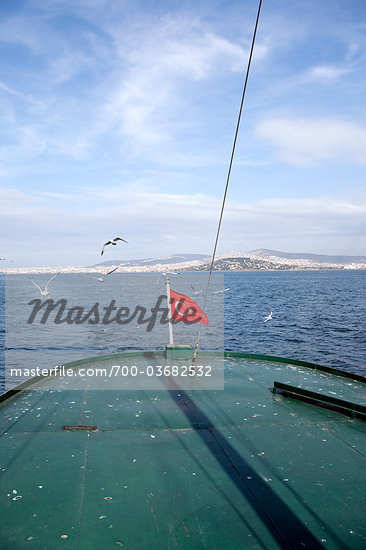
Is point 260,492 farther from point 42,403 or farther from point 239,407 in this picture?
point 42,403

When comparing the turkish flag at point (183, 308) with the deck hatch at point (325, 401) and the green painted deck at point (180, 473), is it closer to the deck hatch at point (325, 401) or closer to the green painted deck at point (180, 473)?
the green painted deck at point (180, 473)

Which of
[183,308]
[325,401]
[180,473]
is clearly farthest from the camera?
[183,308]

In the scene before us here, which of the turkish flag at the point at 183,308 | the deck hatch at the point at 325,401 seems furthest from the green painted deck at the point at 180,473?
the turkish flag at the point at 183,308

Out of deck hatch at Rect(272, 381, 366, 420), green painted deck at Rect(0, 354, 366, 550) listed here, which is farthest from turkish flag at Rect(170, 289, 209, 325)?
deck hatch at Rect(272, 381, 366, 420)

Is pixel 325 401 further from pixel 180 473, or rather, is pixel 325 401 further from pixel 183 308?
pixel 183 308

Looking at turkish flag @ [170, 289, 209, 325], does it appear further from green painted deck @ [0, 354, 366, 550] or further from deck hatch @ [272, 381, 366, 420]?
deck hatch @ [272, 381, 366, 420]

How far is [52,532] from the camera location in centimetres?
412

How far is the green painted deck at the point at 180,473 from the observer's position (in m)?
4.12

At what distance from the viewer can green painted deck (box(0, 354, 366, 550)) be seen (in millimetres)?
4121

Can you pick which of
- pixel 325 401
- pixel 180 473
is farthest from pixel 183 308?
pixel 180 473

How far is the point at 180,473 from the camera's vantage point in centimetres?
537

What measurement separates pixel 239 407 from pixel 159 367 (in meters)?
3.76

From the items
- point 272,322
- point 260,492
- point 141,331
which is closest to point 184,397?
point 260,492

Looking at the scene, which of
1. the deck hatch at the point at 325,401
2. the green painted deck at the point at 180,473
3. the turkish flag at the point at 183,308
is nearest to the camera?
the green painted deck at the point at 180,473
